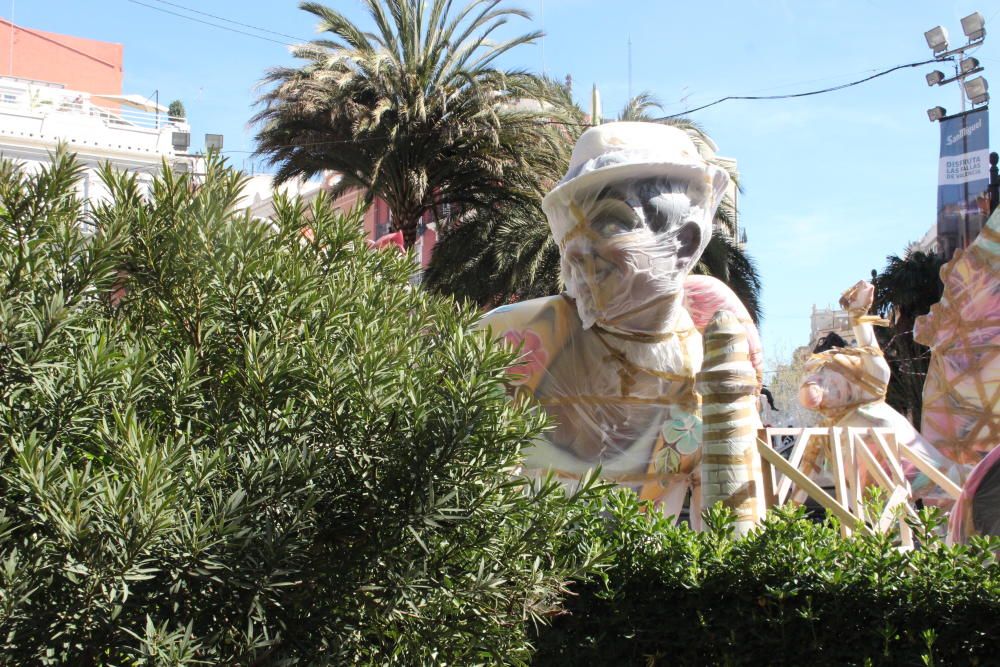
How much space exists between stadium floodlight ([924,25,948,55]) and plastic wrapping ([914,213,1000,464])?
9256 mm

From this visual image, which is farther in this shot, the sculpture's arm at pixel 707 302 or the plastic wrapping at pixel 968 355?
the plastic wrapping at pixel 968 355

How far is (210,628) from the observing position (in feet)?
9.98

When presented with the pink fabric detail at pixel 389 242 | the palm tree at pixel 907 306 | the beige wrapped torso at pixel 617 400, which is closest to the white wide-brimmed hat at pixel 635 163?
Result: the beige wrapped torso at pixel 617 400

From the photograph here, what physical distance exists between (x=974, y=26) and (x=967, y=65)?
0.70m

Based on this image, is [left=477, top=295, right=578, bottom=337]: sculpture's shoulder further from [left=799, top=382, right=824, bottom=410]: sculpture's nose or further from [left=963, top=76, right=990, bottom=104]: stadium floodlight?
[left=963, top=76, right=990, bottom=104]: stadium floodlight

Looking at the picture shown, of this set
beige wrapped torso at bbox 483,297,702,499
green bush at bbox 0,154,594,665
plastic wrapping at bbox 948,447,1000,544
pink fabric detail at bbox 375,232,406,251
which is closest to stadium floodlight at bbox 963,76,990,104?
beige wrapped torso at bbox 483,297,702,499

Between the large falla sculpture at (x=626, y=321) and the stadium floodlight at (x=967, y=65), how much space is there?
15420 millimetres

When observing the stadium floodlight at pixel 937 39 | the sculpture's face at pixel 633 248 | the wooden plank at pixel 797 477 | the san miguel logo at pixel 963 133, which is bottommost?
the wooden plank at pixel 797 477

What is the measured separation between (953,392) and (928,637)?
9.70 metres

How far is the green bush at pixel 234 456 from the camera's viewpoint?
2803 millimetres

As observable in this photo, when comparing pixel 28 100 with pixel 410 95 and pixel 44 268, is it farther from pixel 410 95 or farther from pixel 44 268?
pixel 44 268

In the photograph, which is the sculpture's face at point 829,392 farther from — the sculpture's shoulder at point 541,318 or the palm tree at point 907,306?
the palm tree at point 907,306

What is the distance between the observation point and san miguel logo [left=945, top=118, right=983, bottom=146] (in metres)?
20.0

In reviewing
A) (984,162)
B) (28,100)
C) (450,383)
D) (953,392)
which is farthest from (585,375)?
(28,100)
